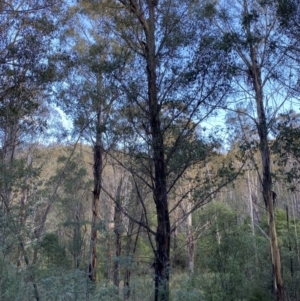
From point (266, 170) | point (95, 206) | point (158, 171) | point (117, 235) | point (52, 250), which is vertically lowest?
point (52, 250)

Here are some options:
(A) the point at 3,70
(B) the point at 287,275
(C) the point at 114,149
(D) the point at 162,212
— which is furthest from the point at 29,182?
(B) the point at 287,275

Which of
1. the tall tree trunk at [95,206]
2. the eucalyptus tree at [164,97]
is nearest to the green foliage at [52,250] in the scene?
the tall tree trunk at [95,206]

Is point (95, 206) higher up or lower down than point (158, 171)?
lower down

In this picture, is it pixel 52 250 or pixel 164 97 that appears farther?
pixel 52 250

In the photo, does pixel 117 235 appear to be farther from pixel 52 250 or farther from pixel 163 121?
pixel 163 121

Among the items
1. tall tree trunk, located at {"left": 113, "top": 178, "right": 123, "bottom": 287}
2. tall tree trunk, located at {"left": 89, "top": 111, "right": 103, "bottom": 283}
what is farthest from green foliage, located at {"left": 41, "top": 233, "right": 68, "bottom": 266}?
tall tree trunk, located at {"left": 89, "top": 111, "right": 103, "bottom": 283}

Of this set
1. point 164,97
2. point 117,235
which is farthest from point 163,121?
point 117,235

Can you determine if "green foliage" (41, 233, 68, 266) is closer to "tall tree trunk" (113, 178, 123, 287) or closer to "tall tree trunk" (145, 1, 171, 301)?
"tall tree trunk" (113, 178, 123, 287)

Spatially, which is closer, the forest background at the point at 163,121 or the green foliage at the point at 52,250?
the forest background at the point at 163,121

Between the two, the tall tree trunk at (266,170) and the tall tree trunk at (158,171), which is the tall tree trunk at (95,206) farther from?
the tall tree trunk at (266,170)

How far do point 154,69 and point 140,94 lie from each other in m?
0.69

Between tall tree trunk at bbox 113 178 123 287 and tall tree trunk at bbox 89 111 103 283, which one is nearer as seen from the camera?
tall tree trunk at bbox 89 111 103 283

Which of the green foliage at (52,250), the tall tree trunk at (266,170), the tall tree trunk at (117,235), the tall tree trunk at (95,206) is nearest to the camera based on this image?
the tall tree trunk at (266,170)

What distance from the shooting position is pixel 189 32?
401 inches
